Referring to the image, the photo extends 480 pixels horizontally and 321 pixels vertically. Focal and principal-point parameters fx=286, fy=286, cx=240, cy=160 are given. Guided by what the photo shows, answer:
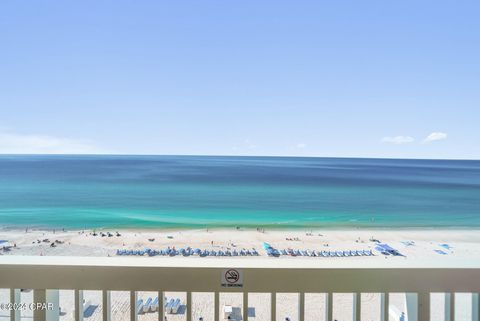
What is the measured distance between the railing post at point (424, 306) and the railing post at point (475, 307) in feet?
0.42

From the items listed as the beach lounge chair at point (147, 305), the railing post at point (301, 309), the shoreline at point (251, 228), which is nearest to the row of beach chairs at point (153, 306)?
the beach lounge chair at point (147, 305)

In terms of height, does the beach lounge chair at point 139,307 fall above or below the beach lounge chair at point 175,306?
above

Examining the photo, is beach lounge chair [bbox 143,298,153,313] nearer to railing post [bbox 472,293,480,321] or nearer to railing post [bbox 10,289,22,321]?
railing post [bbox 10,289,22,321]

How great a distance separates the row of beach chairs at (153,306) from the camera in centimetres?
79

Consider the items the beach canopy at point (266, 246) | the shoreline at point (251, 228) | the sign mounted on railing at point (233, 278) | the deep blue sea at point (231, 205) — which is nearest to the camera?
the sign mounted on railing at point (233, 278)

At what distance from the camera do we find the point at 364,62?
12.0m

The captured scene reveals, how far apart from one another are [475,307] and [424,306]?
142 mm

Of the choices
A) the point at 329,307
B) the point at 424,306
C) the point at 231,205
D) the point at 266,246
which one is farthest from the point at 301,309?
the point at 231,205

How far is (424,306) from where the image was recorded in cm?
74

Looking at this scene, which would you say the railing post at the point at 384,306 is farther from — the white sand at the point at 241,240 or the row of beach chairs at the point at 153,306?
the white sand at the point at 241,240

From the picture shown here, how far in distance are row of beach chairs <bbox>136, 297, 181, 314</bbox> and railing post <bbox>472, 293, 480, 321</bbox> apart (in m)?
0.81

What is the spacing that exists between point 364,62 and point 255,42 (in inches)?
186

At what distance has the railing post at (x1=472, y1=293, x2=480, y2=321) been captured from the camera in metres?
0.75

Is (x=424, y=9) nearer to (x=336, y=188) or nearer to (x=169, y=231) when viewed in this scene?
(x=169, y=231)
